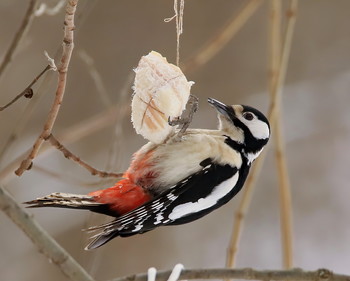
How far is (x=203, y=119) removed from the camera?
4.34 m

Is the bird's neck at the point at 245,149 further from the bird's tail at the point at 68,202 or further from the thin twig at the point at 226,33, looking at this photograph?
the bird's tail at the point at 68,202

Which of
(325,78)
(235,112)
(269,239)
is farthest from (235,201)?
(235,112)

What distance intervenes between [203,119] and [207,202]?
2.43 metres

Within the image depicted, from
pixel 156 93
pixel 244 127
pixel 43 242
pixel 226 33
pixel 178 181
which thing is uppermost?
pixel 226 33

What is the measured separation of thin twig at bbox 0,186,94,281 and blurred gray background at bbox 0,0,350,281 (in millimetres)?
2438

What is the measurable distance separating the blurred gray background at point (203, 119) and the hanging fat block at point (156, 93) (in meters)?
1.85

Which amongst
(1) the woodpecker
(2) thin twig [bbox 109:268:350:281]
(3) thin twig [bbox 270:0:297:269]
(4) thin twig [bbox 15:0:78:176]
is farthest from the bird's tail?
(3) thin twig [bbox 270:0:297:269]

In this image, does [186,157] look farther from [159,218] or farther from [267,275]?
[267,275]

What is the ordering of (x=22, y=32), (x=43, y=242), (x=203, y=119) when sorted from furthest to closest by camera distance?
1. (x=203, y=119)
2. (x=22, y=32)
3. (x=43, y=242)

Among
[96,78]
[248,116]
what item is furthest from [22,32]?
[248,116]

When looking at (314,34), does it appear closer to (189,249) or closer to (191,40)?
(191,40)

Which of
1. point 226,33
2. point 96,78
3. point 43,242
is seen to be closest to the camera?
point 43,242

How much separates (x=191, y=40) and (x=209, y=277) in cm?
291

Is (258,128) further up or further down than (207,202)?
further up
